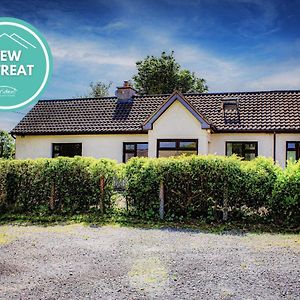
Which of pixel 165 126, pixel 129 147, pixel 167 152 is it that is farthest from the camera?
pixel 129 147

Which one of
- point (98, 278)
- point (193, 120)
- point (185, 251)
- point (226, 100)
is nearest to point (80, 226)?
point (185, 251)

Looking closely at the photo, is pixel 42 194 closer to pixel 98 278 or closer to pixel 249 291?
pixel 98 278

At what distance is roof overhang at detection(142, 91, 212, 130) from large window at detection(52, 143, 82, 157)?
496 centimetres

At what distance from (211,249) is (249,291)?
2555mm

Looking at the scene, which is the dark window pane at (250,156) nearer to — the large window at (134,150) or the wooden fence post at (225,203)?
the large window at (134,150)

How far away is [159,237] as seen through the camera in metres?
9.02

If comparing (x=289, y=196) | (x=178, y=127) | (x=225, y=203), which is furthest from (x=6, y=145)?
(x=289, y=196)

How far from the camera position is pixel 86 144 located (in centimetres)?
2272

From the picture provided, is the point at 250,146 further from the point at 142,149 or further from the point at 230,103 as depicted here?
the point at 142,149

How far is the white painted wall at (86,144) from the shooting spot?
22.0 metres

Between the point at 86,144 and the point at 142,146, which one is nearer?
the point at 142,146

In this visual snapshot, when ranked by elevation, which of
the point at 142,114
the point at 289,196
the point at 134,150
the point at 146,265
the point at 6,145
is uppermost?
the point at 142,114

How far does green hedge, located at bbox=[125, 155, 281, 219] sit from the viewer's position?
10578 millimetres

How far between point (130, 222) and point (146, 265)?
14.0ft
